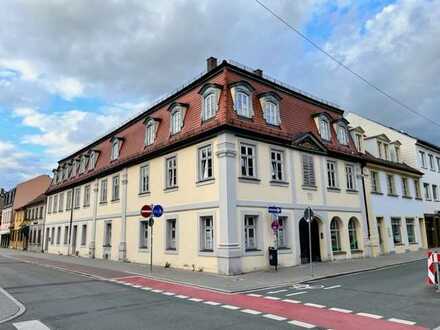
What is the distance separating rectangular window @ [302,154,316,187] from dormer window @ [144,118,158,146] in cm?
928

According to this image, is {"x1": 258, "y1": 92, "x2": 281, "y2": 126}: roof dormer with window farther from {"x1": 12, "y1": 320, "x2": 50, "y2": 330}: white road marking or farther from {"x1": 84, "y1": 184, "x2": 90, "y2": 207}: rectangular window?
{"x1": 84, "y1": 184, "x2": 90, "y2": 207}: rectangular window

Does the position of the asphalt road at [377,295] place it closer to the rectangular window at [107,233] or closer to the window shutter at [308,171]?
the window shutter at [308,171]

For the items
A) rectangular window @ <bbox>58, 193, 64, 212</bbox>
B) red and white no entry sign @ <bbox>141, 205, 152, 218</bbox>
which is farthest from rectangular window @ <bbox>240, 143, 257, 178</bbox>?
rectangular window @ <bbox>58, 193, 64, 212</bbox>

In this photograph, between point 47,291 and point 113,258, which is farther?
point 113,258

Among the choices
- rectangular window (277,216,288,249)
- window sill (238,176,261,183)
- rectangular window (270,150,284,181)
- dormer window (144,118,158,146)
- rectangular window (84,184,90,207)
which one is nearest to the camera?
window sill (238,176,261,183)

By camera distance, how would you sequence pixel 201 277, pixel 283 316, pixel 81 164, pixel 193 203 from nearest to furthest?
pixel 283 316
pixel 201 277
pixel 193 203
pixel 81 164

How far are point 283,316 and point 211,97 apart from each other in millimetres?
12478

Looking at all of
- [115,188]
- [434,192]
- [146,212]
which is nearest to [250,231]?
[146,212]

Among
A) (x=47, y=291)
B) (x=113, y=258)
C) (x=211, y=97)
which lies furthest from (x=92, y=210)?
(x=47, y=291)

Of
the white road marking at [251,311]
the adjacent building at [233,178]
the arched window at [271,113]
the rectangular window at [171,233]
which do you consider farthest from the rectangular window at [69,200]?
the white road marking at [251,311]

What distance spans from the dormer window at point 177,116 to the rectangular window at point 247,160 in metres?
4.25

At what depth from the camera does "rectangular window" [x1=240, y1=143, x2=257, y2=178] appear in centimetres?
1730

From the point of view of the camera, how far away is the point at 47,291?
11.4m

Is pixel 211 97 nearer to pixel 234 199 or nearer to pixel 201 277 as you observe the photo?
pixel 234 199
